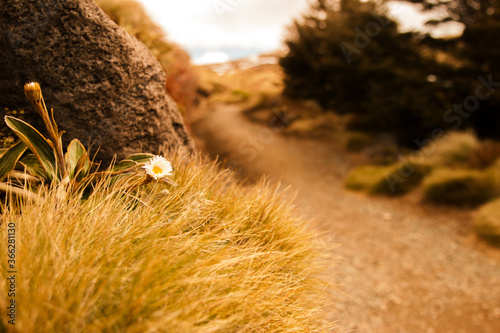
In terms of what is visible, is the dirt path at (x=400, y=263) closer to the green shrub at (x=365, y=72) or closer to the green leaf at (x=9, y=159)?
the green leaf at (x=9, y=159)

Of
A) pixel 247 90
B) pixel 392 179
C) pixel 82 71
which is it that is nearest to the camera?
pixel 82 71

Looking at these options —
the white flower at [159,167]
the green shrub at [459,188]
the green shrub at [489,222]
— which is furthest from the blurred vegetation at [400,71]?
the white flower at [159,167]

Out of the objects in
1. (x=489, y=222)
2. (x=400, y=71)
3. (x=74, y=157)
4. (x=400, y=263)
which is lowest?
(x=400, y=263)

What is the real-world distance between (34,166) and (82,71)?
59 centimetres

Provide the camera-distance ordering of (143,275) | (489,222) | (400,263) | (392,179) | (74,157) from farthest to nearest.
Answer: (392,179)
(489,222)
(400,263)
(74,157)
(143,275)

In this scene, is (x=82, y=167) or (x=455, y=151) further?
(x=455, y=151)

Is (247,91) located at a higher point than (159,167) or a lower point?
lower

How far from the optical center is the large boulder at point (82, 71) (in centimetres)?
167

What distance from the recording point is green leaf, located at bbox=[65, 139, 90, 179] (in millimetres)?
1632

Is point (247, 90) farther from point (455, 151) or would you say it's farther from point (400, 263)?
point (400, 263)

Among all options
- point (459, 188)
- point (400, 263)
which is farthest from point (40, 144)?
point (459, 188)

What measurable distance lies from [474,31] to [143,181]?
31.3ft

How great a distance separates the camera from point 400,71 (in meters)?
9.00

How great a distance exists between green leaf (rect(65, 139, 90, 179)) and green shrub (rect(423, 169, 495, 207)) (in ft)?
21.5
